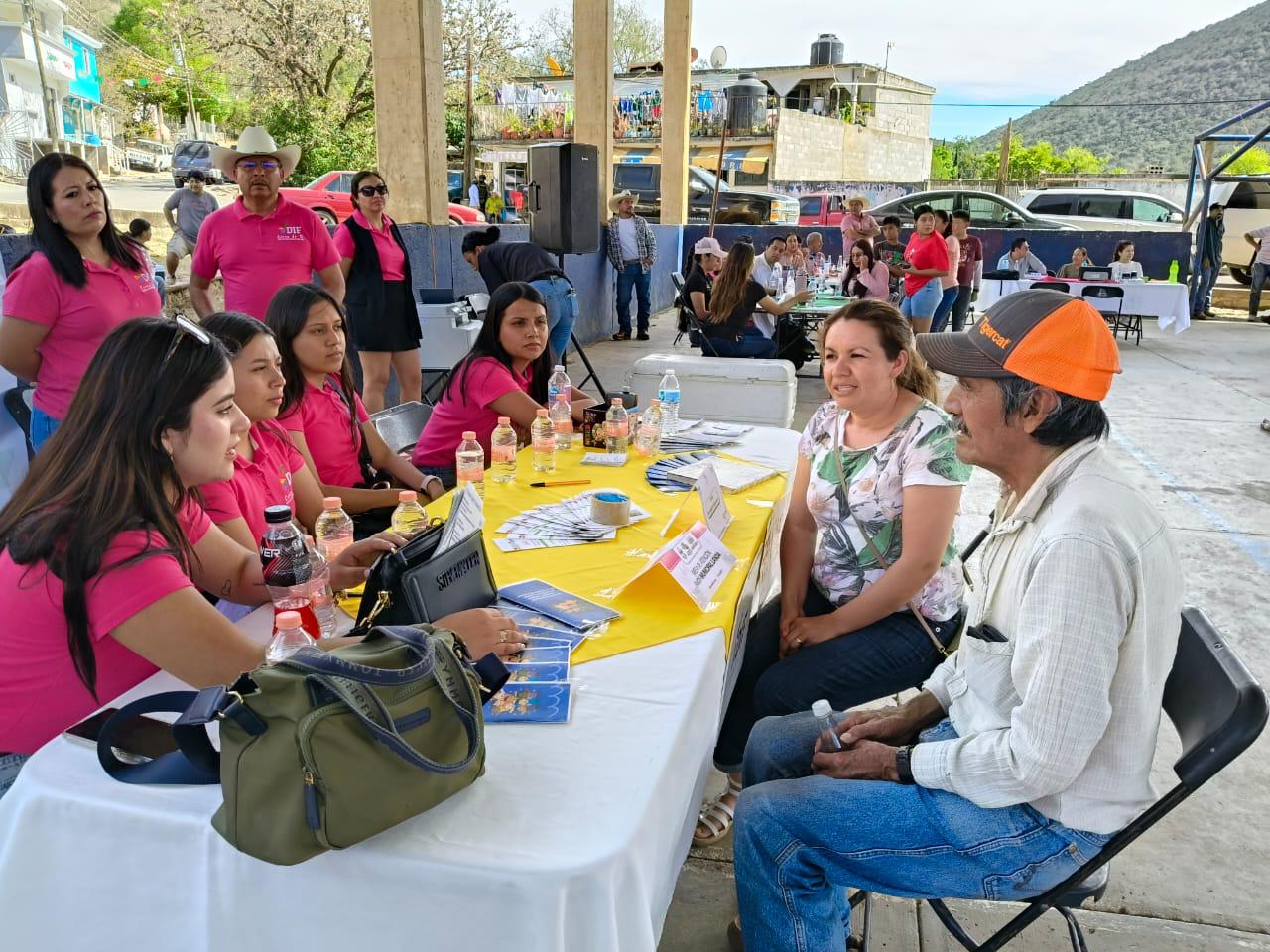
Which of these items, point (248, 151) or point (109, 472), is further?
point (248, 151)

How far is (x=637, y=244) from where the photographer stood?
10.5 m

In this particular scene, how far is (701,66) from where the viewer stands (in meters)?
39.4

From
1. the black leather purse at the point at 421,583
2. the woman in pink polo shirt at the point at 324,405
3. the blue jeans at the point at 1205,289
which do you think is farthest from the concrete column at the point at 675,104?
the black leather purse at the point at 421,583

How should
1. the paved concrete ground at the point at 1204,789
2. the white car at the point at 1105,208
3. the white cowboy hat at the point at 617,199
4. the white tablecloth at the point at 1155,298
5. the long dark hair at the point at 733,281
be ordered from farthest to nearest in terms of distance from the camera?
the white car at the point at 1105,208 → the white tablecloth at the point at 1155,298 → the white cowboy hat at the point at 617,199 → the long dark hair at the point at 733,281 → the paved concrete ground at the point at 1204,789

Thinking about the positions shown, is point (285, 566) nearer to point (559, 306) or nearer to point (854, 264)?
point (559, 306)

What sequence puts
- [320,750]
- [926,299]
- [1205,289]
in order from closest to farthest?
[320,750]
[926,299]
[1205,289]

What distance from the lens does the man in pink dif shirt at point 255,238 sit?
4.34 m

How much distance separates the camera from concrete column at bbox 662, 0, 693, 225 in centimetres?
1246

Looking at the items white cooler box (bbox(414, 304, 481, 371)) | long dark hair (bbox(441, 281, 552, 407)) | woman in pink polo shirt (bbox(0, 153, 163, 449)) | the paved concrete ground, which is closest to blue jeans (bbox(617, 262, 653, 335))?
the paved concrete ground

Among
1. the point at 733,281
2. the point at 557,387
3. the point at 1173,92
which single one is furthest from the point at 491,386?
the point at 1173,92

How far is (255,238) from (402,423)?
4.45 feet

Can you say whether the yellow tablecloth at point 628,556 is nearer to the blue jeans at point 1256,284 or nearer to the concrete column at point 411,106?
the concrete column at point 411,106

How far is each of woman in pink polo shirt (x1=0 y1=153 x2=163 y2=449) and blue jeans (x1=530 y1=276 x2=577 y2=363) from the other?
3.24m

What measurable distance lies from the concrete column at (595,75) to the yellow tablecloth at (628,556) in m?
7.64
